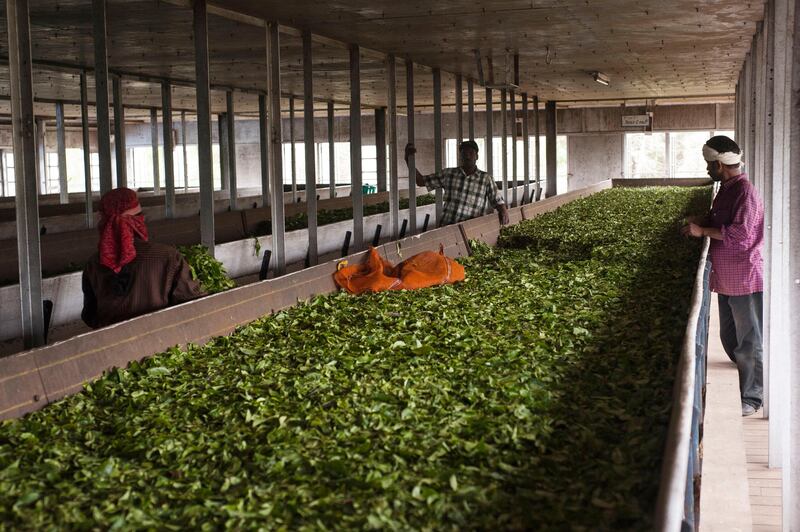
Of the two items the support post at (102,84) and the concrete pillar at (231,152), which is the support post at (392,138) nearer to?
the support post at (102,84)

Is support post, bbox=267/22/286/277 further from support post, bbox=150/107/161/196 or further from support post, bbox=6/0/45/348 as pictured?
support post, bbox=150/107/161/196

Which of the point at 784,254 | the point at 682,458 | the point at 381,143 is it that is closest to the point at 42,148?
the point at 381,143

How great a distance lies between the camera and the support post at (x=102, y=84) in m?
7.41

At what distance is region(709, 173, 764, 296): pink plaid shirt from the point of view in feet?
23.5

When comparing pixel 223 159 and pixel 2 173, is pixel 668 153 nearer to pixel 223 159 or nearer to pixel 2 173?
pixel 223 159

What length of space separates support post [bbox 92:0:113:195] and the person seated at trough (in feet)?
6.68

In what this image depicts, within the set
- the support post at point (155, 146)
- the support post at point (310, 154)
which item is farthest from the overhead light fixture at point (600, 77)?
the support post at point (155, 146)

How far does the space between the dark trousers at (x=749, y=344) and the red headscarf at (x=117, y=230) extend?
505cm

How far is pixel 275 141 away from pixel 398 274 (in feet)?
7.38

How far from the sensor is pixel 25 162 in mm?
5703

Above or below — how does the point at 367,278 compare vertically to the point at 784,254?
below

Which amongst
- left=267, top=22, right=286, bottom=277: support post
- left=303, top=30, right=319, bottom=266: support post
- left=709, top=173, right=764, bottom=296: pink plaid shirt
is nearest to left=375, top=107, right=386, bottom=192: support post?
left=303, top=30, right=319, bottom=266: support post

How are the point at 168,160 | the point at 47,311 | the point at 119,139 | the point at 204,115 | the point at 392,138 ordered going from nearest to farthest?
the point at 47,311
the point at 204,115
the point at 119,139
the point at 392,138
the point at 168,160

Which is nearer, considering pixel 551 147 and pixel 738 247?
pixel 738 247
